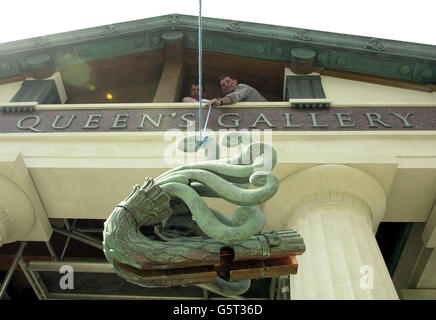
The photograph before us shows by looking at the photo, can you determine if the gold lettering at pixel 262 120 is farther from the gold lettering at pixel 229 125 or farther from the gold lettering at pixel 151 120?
the gold lettering at pixel 151 120

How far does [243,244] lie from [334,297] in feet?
6.76

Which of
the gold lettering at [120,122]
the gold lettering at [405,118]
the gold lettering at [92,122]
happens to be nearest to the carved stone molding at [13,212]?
the gold lettering at [92,122]

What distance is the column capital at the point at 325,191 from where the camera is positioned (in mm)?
6215

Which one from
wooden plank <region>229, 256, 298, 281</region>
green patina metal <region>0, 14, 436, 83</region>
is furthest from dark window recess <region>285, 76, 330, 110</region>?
wooden plank <region>229, 256, 298, 281</region>

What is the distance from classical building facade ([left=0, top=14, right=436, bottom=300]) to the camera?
20.5 feet

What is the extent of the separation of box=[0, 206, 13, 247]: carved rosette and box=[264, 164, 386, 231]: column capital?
3.47m

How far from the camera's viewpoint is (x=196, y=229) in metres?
3.60

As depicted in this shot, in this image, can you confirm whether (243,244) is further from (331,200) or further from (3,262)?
(3,262)

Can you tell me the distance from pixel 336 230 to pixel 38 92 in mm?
6312

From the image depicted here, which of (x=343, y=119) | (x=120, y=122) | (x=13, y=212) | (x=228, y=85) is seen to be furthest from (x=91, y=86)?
(x=343, y=119)

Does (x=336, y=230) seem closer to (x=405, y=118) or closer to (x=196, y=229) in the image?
(x=196, y=229)

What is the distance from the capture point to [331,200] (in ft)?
20.1
